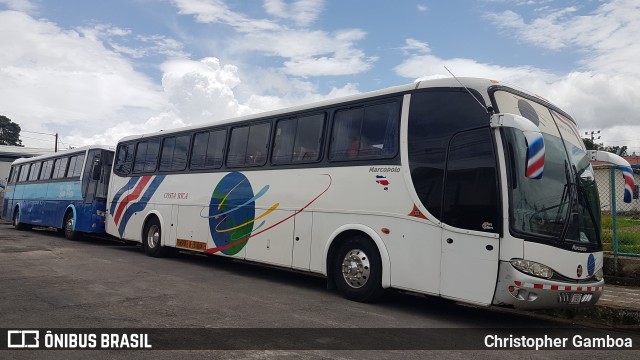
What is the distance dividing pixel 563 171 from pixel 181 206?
873 cm

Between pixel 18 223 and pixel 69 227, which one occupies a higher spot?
pixel 69 227

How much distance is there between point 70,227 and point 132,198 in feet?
16.0

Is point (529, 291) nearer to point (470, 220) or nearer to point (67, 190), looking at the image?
point (470, 220)

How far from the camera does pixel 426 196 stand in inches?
275

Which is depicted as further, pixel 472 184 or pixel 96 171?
pixel 96 171

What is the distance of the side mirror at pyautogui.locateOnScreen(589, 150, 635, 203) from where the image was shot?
6.88 m

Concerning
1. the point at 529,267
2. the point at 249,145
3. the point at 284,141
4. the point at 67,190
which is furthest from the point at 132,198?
the point at 529,267

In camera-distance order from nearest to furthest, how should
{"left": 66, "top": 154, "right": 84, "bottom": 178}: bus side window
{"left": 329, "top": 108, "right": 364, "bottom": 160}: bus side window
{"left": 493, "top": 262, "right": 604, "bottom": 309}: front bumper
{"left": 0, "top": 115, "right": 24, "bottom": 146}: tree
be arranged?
{"left": 493, "top": 262, "right": 604, "bottom": 309}: front bumper < {"left": 329, "top": 108, "right": 364, "bottom": 160}: bus side window < {"left": 66, "top": 154, "right": 84, "bottom": 178}: bus side window < {"left": 0, "top": 115, "right": 24, "bottom": 146}: tree

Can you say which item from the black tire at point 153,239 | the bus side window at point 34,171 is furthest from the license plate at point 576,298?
the bus side window at point 34,171

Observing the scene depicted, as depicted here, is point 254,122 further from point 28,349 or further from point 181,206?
point 28,349

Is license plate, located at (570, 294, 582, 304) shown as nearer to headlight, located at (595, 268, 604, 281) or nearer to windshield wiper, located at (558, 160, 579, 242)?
headlight, located at (595, 268, 604, 281)

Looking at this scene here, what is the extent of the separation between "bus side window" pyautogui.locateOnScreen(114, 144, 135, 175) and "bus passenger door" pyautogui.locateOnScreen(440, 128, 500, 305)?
10.9 metres

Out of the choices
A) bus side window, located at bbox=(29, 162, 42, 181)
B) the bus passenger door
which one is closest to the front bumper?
the bus passenger door

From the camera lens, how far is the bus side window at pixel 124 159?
14911 mm
